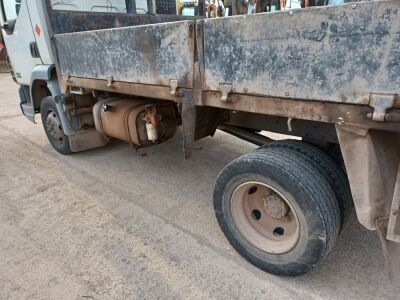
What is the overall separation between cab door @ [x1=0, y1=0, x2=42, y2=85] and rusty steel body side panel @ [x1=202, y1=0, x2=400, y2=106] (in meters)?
2.94

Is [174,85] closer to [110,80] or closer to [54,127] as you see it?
[110,80]

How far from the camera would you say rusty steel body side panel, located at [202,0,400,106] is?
1.40 m

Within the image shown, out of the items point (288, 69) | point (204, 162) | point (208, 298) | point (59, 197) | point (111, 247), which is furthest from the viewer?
point (204, 162)

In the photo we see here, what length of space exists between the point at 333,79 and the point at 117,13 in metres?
3.57

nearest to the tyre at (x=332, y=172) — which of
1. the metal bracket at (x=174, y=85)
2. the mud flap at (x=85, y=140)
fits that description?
the metal bracket at (x=174, y=85)

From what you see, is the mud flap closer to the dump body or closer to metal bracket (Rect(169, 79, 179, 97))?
the dump body

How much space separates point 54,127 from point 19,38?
125 centimetres

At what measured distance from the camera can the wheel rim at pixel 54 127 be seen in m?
4.43

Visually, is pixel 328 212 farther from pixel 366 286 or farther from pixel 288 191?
pixel 366 286

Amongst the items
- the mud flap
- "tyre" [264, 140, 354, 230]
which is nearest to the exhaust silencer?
the mud flap

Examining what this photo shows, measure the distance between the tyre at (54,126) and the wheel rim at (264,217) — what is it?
296 cm

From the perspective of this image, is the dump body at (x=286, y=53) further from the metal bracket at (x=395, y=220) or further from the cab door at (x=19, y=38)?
the cab door at (x=19, y=38)

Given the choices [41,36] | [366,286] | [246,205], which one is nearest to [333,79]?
[246,205]

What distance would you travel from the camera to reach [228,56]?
1.95m
